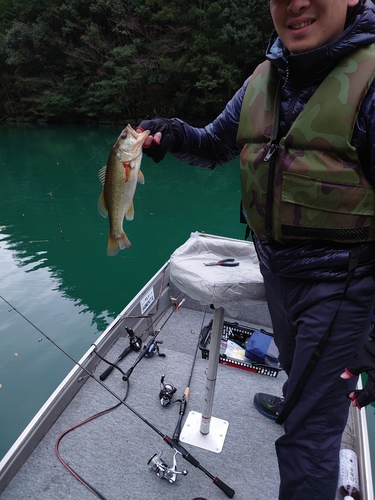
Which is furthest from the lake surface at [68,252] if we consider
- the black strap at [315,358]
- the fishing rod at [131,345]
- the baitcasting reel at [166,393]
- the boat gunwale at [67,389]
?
the black strap at [315,358]

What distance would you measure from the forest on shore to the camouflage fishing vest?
2103 cm

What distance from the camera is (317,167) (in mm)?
1396

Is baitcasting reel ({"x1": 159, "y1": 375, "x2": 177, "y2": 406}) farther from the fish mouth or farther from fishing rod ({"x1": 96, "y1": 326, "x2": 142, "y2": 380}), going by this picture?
the fish mouth

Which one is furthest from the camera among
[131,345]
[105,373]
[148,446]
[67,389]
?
[131,345]

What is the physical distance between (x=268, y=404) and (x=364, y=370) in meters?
1.57

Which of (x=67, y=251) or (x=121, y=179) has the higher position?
(x=121, y=179)

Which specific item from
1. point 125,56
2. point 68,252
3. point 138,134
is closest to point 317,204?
point 138,134

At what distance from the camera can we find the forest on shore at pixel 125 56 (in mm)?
20516

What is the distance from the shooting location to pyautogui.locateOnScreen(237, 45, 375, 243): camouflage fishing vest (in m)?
1.33

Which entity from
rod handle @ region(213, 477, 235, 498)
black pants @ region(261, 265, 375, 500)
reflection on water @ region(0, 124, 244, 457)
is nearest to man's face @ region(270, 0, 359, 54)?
black pants @ region(261, 265, 375, 500)

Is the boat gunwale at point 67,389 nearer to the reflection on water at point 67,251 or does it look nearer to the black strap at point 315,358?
the reflection on water at point 67,251

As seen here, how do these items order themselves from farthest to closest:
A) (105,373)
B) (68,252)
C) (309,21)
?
1. (68,252)
2. (105,373)
3. (309,21)

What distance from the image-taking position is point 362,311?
57.3 inches

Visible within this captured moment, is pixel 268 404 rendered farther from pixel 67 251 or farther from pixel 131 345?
pixel 67 251
